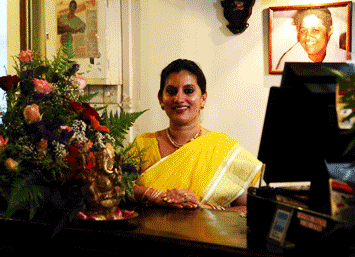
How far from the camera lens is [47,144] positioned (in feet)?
3.93

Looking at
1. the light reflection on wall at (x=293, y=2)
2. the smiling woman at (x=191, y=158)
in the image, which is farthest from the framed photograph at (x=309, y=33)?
the smiling woman at (x=191, y=158)

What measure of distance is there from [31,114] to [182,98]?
1099 mm

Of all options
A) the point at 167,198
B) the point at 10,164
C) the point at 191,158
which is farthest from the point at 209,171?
the point at 10,164

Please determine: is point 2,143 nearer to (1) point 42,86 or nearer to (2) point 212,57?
(1) point 42,86

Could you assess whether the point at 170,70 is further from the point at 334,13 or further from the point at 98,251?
the point at 98,251

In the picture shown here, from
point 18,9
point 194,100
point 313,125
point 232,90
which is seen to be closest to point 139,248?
point 313,125

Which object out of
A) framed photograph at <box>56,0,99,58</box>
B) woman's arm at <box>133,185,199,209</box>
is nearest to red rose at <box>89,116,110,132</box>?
woman's arm at <box>133,185,199,209</box>

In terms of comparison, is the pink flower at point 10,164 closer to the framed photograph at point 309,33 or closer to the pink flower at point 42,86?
the pink flower at point 42,86

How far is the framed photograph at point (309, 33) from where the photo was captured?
254 centimetres

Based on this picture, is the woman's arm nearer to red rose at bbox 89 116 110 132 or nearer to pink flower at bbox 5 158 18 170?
red rose at bbox 89 116 110 132

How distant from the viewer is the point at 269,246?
0.94 metres

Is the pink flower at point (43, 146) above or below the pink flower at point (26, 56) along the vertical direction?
below

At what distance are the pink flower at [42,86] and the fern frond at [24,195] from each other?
272mm

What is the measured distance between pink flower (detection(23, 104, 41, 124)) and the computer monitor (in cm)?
68
